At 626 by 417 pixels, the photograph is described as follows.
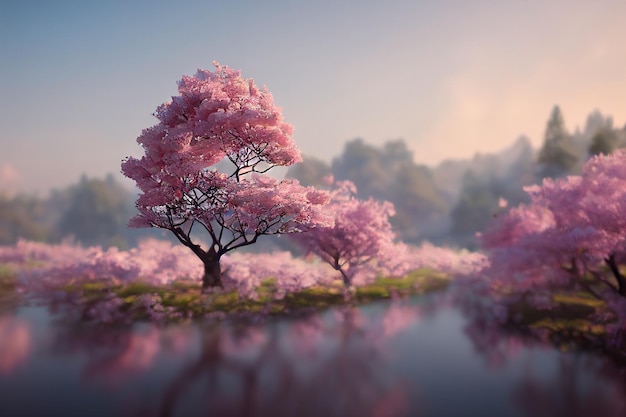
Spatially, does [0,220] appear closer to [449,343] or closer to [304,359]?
[304,359]

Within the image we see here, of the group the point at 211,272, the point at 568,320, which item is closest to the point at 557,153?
the point at 568,320

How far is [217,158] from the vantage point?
1246 centimetres

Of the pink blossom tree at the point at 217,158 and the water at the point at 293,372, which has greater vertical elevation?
the pink blossom tree at the point at 217,158

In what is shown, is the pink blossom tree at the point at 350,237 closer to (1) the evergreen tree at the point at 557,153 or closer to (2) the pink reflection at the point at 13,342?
(2) the pink reflection at the point at 13,342

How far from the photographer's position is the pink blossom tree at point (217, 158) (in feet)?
36.6

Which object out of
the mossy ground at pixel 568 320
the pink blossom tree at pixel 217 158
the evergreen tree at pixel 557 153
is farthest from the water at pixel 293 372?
the evergreen tree at pixel 557 153

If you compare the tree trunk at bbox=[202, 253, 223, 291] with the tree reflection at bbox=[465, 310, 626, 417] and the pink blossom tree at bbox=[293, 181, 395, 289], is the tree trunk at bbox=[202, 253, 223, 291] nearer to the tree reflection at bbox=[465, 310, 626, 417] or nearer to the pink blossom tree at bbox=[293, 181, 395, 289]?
the pink blossom tree at bbox=[293, 181, 395, 289]

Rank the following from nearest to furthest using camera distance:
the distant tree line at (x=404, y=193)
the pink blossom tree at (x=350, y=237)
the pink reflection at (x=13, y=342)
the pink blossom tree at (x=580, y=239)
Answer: the pink reflection at (x=13, y=342) → the pink blossom tree at (x=580, y=239) → the pink blossom tree at (x=350, y=237) → the distant tree line at (x=404, y=193)

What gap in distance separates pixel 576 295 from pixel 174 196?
19.1 m

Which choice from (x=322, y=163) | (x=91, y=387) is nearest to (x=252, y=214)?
(x=91, y=387)

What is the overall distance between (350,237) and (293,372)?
9.86 meters

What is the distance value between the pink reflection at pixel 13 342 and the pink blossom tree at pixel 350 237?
36.9 ft

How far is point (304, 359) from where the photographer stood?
33.7 ft

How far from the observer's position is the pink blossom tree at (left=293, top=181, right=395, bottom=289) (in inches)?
730
